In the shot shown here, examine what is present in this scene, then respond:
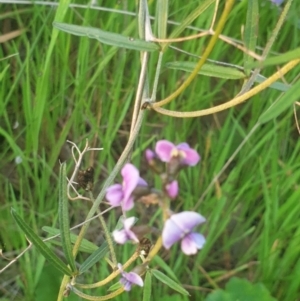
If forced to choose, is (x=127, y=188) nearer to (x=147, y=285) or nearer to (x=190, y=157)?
(x=190, y=157)

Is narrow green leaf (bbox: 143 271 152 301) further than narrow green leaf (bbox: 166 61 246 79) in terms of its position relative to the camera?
Yes

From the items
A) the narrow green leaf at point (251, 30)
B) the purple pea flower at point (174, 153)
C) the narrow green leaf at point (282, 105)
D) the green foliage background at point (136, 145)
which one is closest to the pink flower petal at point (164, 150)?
the purple pea flower at point (174, 153)

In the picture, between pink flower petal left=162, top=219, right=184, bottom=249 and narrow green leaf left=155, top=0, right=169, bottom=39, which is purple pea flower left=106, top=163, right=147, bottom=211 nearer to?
pink flower petal left=162, top=219, right=184, bottom=249

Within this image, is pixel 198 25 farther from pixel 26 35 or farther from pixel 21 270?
pixel 21 270

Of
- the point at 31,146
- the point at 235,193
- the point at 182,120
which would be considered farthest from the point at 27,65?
the point at 235,193

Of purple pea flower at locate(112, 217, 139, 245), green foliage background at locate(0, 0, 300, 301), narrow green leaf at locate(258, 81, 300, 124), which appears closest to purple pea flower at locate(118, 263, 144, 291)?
purple pea flower at locate(112, 217, 139, 245)

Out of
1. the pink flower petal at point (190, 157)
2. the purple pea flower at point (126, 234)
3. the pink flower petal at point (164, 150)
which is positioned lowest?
the purple pea flower at point (126, 234)

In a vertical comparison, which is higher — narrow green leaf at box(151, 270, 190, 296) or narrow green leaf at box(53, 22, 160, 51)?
narrow green leaf at box(53, 22, 160, 51)

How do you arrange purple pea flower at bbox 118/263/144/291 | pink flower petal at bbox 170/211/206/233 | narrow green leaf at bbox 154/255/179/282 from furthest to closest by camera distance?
narrow green leaf at bbox 154/255/179/282 < purple pea flower at bbox 118/263/144/291 < pink flower petal at bbox 170/211/206/233

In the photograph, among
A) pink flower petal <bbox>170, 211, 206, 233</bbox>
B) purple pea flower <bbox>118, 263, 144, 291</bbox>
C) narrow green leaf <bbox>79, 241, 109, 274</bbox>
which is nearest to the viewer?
pink flower petal <bbox>170, 211, 206, 233</bbox>

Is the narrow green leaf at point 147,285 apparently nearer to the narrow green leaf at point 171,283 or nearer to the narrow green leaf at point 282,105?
the narrow green leaf at point 171,283
